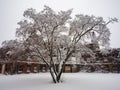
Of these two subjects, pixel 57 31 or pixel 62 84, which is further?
pixel 57 31

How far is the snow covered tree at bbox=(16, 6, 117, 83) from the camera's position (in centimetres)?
1633

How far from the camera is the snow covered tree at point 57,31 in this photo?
1633 cm

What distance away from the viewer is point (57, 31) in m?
17.6

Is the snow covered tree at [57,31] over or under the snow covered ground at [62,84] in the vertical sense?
over

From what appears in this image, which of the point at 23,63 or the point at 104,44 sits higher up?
the point at 104,44

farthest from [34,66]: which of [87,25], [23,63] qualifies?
[87,25]

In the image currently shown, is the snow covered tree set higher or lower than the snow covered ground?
higher

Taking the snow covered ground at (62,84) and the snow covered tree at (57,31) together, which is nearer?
the snow covered ground at (62,84)

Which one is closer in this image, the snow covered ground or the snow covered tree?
the snow covered ground

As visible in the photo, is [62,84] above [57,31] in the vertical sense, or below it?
below

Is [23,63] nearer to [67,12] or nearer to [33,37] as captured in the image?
[33,37]

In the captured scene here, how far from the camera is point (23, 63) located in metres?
30.1

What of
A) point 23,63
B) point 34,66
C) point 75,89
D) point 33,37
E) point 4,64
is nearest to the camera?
point 75,89

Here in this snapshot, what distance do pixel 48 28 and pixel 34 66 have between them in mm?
18473
